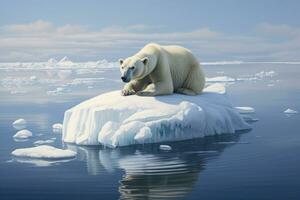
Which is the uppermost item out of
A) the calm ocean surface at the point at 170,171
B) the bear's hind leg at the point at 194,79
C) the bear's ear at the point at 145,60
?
the bear's ear at the point at 145,60

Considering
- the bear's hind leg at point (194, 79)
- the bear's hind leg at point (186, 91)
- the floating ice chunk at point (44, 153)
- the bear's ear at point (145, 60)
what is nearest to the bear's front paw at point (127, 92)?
the bear's ear at point (145, 60)

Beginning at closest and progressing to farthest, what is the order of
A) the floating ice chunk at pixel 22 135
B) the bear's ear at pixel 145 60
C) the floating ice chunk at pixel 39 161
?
the floating ice chunk at pixel 39 161 < the bear's ear at pixel 145 60 < the floating ice chunk at pixel 22 135

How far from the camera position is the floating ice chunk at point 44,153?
12.5 meters

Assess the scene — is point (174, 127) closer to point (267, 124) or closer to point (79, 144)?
point (79, 144)

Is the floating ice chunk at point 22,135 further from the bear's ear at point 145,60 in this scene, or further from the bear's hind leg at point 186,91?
the bear's hind leg at point 186,91

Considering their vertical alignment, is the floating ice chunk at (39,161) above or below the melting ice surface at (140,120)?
below

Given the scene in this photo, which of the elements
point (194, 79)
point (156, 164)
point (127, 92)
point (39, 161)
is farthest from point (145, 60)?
point (39, 161)

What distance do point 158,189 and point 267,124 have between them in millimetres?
9253

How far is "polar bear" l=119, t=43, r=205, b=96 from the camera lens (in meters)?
14.5

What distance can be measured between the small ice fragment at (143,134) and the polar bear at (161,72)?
4.82 ft

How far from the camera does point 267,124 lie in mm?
17891

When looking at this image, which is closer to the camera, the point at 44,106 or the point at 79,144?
the point at 79,144

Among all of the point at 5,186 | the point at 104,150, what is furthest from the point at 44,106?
the point at 5,186

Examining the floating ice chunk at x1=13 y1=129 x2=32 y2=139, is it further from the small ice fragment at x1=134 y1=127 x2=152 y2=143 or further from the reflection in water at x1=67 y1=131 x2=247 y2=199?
the small ice fragment at x1=134 y1=127 x2=152 y2=143
